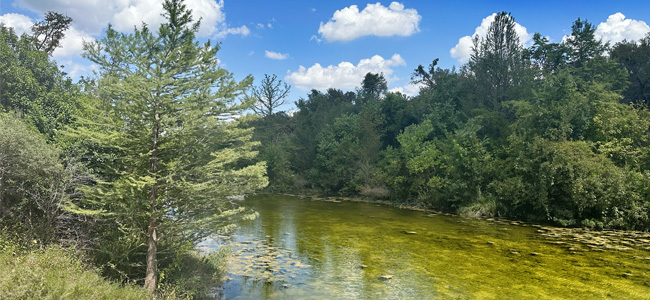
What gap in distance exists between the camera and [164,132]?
24.6ft

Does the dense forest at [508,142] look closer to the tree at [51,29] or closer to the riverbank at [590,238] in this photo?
the riverbank at [590,238]

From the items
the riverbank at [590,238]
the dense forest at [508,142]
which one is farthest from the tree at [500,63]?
the riverbank at [590,238]

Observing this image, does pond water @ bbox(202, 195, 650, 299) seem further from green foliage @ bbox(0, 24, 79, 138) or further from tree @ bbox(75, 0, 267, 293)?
green foliage @ bbox(0, 24, 79, 138)

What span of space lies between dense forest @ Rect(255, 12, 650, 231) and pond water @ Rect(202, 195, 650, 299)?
221 centimetres

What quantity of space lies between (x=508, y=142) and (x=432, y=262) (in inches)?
628

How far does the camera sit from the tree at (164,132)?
7.02 m

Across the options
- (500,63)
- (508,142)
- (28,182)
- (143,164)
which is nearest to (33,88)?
(28,182)

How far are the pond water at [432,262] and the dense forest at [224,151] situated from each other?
1.88 m

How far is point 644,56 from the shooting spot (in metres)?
26.3

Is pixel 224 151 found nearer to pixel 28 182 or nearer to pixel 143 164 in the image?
pixel 143 164

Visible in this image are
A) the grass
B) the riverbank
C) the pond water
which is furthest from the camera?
the riverbank

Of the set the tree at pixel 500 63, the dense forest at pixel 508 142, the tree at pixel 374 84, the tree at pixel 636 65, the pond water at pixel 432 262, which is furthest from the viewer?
the tree at pixel 374 84

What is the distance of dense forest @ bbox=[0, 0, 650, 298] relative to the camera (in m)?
7.33

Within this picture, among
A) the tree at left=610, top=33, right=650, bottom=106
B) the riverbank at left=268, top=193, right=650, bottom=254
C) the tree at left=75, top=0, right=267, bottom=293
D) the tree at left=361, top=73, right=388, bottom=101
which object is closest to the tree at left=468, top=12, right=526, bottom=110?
the tree at left=610, top=33, right=650, bottom=106
